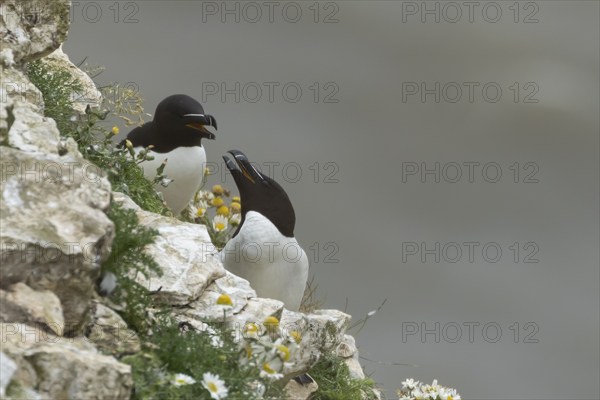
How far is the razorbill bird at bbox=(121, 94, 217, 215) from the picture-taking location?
880 cm

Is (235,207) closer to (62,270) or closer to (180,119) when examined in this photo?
(180,119)

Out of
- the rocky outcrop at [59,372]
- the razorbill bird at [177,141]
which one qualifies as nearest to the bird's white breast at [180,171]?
the razorbill bird at [177,141]

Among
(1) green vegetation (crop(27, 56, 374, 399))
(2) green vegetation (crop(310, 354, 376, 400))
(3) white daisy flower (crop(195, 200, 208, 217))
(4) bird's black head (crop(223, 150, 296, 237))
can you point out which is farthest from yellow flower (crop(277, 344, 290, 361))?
(3) white daisy flower (crop(195, 200, 208, 217))

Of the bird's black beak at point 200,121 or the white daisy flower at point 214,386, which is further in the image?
the bird's black beak at point 200,121

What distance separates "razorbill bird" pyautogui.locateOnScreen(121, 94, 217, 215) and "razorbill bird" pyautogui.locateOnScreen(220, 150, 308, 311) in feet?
2.67

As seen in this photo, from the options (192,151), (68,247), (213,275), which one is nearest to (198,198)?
(192,151)

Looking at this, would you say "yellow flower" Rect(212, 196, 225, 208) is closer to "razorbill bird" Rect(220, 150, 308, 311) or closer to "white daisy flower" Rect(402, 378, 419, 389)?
"razorbill bird" Rect(220, 150, 308, 311)

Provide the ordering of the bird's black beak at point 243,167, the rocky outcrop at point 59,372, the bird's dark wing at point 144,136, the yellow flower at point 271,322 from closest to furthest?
the rocky outcrop at point 59,372, the yellow flower at point 271,322, the bird's black beak at point 243,167, the bird's dark wing at point 144,136

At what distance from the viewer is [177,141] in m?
8.91

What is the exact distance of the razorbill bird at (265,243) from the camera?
7746 mm

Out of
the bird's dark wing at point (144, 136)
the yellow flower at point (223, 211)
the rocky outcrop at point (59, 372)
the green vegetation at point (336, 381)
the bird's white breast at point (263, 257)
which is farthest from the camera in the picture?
the yellow flower at point (223, 211)

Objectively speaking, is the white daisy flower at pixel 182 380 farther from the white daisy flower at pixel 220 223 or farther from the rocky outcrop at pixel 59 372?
the white daisy flower at pixel 220 223

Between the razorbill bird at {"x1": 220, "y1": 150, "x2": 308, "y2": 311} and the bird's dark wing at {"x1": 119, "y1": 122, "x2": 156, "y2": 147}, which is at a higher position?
the bird's dark wing at {"x1": 119, "y1": 122, "x2": 156, "y2": 147}

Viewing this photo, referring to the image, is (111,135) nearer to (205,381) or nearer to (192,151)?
(192,151)
